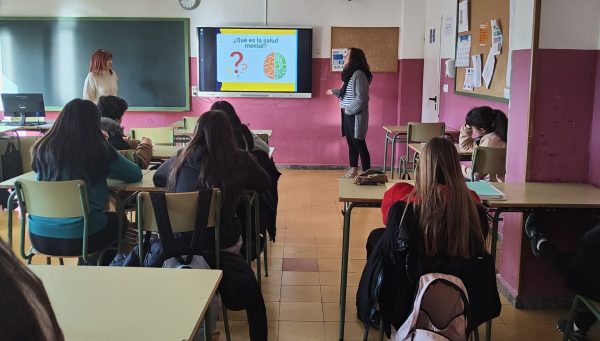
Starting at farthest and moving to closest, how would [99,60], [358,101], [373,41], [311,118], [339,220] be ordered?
1. [311,118]
2. [373,41]
3. [358,101]
4. [99,60]
5. [339,220]

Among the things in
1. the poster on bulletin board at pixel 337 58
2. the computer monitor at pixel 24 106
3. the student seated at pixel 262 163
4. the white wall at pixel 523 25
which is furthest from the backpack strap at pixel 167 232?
the poster on bulletin board at pixel 337 58

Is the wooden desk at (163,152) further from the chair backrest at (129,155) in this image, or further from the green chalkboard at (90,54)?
the green chalkboard at (90,54)

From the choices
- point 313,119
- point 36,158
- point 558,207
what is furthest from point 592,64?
point 313,119

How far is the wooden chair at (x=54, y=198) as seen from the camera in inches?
111

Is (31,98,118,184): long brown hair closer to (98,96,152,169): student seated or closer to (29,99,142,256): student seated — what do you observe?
(29,99,142,256): student seated

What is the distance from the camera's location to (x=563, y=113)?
3.15 m

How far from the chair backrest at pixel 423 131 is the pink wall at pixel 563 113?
254cm

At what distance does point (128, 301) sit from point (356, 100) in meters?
5.37

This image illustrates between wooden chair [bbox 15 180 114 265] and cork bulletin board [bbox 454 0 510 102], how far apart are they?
11.1 feet

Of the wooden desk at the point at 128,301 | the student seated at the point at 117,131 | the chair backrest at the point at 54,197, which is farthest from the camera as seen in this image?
the student seated at the point at 117,131

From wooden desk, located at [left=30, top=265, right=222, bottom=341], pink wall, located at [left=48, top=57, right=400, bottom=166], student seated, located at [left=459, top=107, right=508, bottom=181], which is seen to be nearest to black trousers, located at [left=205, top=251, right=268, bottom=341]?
wooden desk, located at [left=30, top=265, right=222, bottom=341]

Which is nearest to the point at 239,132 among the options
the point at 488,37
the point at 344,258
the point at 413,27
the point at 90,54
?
the point at 344,258

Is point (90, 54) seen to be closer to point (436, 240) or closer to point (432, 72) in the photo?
point (432, 72)

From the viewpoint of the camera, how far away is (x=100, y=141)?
301cm
